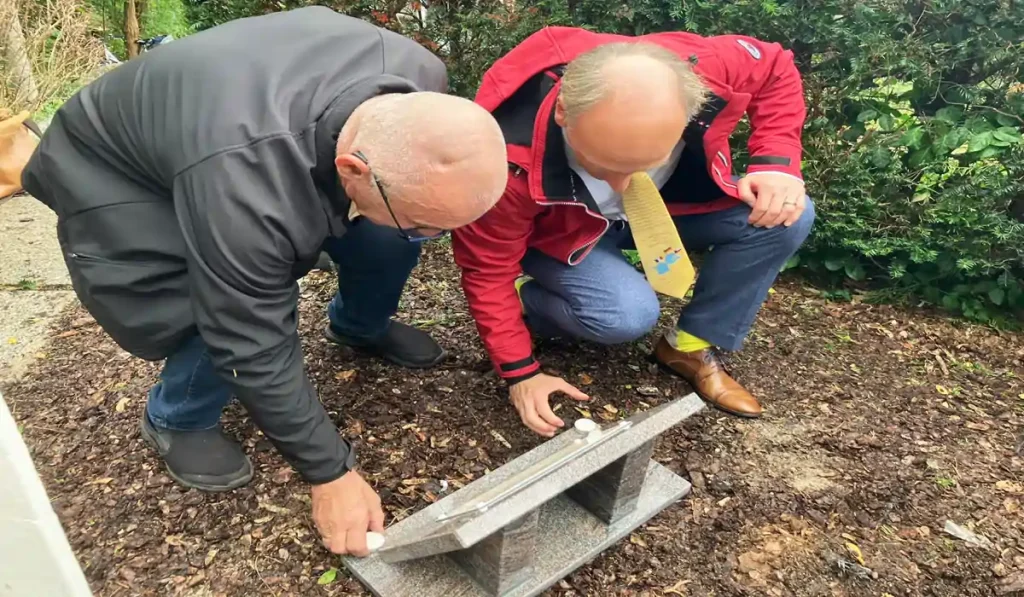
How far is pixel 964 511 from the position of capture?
216 cm

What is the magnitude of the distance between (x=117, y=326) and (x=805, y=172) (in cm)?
257

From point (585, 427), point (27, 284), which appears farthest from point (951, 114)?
point (27, 284)

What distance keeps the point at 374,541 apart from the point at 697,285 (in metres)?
1.33

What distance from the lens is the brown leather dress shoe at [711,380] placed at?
249 cm

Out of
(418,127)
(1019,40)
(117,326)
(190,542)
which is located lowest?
(190,542)

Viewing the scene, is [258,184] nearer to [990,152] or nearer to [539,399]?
[539,399]

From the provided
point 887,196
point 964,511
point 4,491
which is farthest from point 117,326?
point 887,196

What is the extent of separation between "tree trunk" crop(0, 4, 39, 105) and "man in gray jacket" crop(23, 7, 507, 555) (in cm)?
332

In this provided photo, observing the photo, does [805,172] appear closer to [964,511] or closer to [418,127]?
[964,511]

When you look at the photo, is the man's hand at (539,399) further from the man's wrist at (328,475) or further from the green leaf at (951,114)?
the green leaf at (951,114)

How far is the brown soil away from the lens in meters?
1.93

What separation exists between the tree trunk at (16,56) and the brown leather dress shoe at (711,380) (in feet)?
13.5

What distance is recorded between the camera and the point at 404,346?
262 cm

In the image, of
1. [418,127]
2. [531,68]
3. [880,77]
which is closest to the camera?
[418,127]
